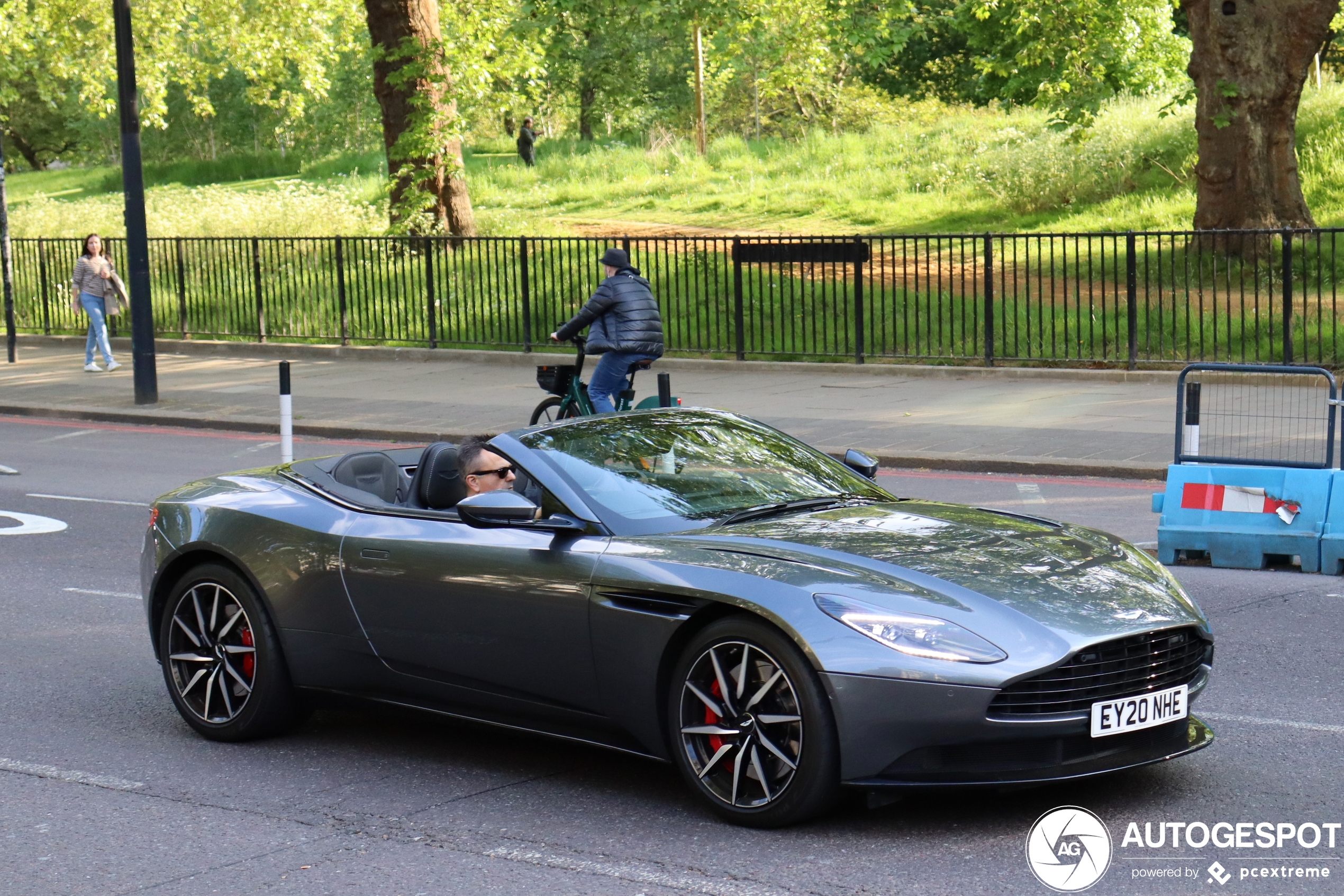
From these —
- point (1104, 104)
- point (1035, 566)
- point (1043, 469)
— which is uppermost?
point (1104, 104)

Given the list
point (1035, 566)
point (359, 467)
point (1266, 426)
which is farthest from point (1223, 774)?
point (1266, 426)

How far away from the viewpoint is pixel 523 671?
543 centimetres

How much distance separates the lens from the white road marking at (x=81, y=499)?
41.2 feet

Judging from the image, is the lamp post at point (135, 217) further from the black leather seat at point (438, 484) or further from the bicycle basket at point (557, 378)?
the black leather seat at point (438, 484)

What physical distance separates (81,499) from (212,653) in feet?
23.8

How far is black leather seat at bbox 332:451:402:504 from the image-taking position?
6574mm

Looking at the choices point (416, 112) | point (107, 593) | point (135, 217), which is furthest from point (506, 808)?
point (416, 112)

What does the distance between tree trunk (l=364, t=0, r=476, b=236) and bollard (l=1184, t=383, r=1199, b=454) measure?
18.1 meters

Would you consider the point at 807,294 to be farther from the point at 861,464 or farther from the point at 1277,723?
the point at 1277,723

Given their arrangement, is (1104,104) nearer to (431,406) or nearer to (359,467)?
(431,406)

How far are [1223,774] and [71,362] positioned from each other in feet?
73.4

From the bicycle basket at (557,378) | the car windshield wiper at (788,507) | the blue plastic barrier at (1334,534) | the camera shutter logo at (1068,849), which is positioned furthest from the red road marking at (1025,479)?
the camera shutter logo at (1068,849)

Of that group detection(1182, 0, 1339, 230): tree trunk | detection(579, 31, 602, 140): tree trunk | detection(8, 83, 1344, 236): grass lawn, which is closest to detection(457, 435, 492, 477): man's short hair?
detection(1182, 0, 1339, 230): tree trunk

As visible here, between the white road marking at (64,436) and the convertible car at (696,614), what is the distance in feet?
37.2
